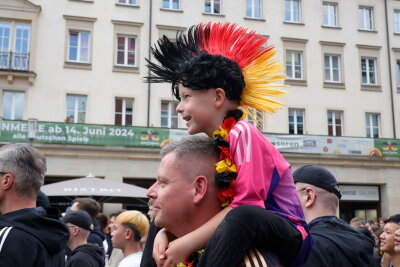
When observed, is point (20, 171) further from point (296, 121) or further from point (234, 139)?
point (296, 121)

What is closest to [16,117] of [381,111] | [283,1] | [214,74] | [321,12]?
[283,1]

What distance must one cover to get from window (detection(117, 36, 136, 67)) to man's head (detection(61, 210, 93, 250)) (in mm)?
19044

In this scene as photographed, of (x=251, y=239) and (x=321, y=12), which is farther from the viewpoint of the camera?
(x=321, y=12)

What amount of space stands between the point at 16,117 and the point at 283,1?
51.2ft

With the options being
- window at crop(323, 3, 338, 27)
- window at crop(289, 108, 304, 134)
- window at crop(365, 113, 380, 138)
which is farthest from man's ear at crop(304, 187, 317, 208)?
window at crop(323, 3, 338, 27)

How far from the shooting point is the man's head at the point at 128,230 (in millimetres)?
5883

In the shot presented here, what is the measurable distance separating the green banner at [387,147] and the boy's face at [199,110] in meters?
25.1

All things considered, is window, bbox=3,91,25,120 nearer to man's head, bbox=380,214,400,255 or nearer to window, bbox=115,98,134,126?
window, bbox=115,98,134,126

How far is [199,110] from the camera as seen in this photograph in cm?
266

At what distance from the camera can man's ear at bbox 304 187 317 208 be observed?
384 centimetres

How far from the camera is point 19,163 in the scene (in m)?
3.49

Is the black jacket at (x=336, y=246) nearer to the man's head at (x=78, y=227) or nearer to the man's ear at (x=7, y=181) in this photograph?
the man's ear at (x=7, y=181)

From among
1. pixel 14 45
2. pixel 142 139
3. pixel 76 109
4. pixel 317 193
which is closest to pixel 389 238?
pixel 317 193

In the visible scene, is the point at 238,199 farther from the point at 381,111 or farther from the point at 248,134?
the point at 381,111
